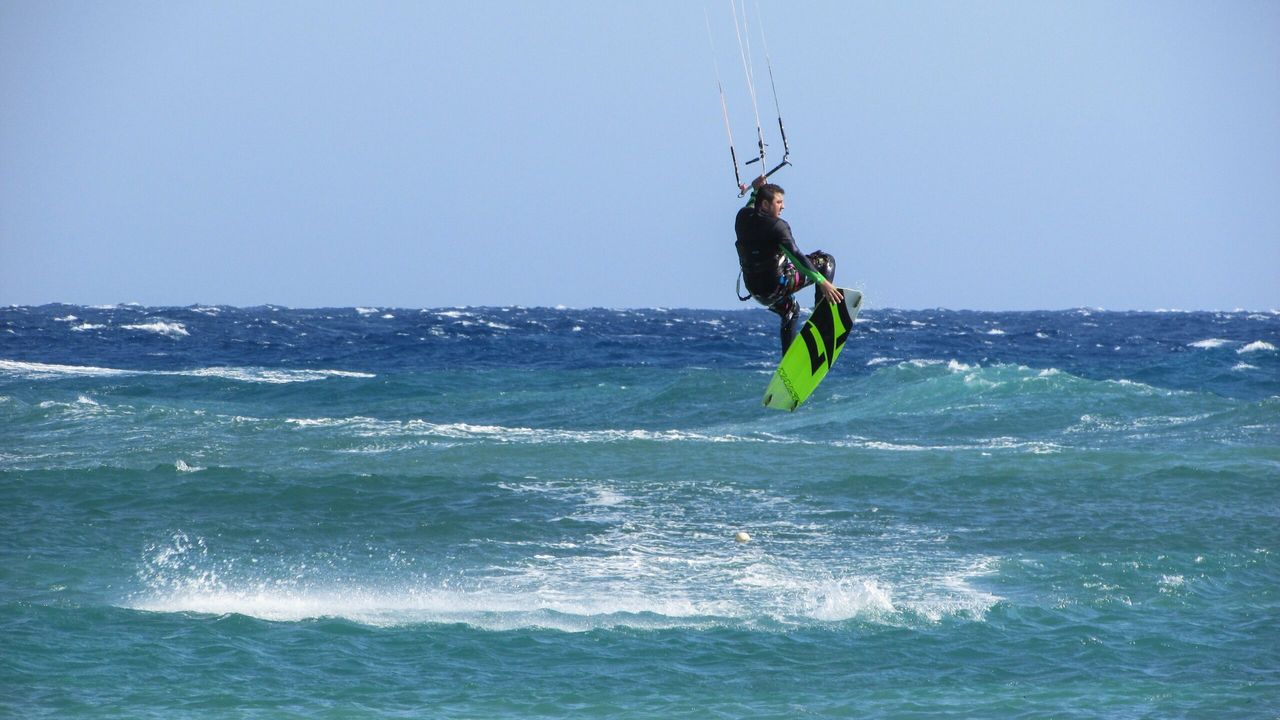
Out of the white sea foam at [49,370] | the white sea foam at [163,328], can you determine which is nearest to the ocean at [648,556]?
the white sea foam at [49,370]

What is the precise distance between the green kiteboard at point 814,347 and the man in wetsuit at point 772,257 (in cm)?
32

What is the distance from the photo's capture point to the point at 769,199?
9023 millimetres

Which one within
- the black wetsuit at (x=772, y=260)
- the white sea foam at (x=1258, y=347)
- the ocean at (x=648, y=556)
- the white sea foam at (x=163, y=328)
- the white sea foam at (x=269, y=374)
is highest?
the white sea foam at (x=163, y=328)

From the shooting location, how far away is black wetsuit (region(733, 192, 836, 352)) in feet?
29.7

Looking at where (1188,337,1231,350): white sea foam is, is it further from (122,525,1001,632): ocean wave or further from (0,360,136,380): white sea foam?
(122,525,1001,632): ocean wave

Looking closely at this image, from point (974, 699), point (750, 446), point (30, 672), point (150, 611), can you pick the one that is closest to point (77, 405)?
point (750, 446)

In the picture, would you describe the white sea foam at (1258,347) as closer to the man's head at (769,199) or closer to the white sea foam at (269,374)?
the white sea foam at (269,374)

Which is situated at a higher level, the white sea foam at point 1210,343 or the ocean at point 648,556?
the ocean at point 648,556

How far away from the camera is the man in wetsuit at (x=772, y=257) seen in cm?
904

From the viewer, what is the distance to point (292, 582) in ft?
43.1

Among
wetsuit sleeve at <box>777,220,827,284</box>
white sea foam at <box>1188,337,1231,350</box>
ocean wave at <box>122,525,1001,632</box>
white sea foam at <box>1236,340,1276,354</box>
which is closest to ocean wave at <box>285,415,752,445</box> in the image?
ocean wave at <box>122,525,1001,632</box>

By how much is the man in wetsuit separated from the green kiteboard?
32 centimetres

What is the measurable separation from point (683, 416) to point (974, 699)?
17.1 m

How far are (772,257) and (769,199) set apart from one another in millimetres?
429
